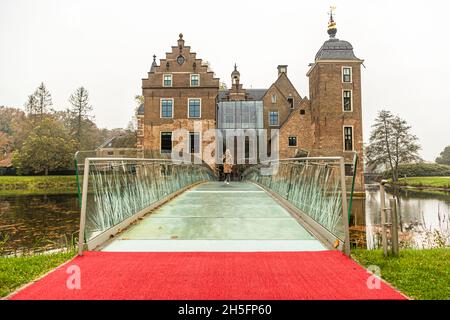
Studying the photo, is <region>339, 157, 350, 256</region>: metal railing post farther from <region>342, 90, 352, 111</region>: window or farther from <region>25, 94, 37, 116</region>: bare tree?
<region>25, 94, 37, 116</region>: bare tree

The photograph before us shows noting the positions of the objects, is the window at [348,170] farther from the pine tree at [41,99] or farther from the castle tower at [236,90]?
the pine tree at [41,99]

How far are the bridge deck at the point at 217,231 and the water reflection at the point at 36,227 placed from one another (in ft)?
13.1

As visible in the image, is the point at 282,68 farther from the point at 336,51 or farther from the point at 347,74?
the point at 347,74

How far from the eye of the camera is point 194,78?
27.2 metres

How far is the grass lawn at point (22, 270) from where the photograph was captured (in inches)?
119

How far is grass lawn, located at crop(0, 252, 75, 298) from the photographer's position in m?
3.02

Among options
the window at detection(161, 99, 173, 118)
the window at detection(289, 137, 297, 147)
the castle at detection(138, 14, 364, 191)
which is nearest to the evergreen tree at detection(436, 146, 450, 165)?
the castle at detection(138, 14, 364, 191)

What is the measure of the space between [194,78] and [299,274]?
25.8 meters

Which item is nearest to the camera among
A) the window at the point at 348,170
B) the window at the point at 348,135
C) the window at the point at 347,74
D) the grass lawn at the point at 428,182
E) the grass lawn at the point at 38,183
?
the window at the point at 348,170

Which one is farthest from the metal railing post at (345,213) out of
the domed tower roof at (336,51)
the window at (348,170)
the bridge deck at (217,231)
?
the domed tower roof at (336,51)

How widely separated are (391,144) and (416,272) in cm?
3989

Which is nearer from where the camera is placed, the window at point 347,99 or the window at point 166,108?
the window at point 347,99

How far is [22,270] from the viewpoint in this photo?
12.1 feet

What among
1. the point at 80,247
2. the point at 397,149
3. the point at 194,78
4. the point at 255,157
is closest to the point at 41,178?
the point at 194,78
